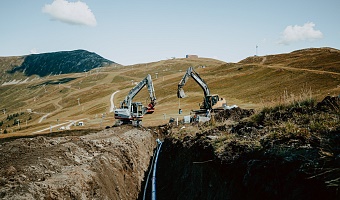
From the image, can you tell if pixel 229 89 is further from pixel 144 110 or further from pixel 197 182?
pixel 197 182

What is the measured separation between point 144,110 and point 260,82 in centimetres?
4684

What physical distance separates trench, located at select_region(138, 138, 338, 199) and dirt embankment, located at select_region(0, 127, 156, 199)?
3.19 meters

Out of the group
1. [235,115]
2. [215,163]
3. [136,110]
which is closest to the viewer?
[215,163]

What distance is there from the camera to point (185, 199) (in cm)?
1085

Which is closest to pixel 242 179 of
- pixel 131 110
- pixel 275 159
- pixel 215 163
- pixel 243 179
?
pixel 243 179

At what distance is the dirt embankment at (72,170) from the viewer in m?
9.14

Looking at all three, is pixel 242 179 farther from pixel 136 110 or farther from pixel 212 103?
pixel 212 103

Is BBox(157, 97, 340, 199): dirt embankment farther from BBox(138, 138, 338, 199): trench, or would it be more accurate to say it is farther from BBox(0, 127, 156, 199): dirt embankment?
BBox(0, 127, 156, 199): dirt embankment

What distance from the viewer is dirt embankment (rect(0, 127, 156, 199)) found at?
9.14 metres

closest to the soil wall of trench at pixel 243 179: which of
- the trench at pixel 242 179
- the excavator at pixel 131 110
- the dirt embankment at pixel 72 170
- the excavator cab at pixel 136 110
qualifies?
the trench at pixel 242 179

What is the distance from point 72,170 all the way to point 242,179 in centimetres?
744

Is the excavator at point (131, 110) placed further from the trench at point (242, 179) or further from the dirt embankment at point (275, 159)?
the dirt embankment at point (275, 159)

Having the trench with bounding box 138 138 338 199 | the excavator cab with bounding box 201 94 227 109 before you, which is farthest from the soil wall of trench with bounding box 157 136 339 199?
Answer: the excavator cab with bounding box 201 94 227 109

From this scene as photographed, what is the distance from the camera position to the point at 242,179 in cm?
680
